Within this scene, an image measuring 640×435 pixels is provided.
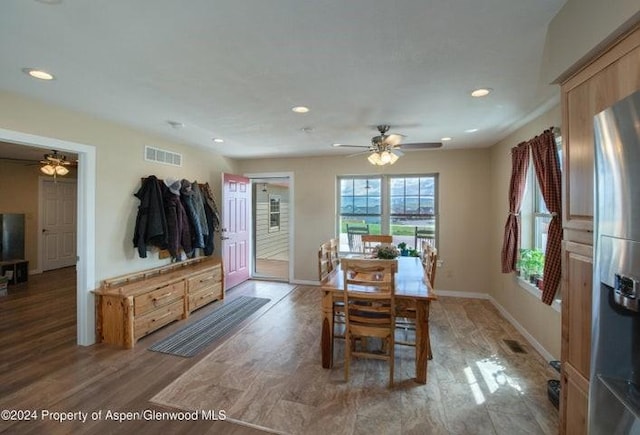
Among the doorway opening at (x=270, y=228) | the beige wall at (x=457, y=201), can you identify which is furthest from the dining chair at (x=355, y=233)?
the doorway opening at (x=270, y=228)

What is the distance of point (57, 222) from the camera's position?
684cm

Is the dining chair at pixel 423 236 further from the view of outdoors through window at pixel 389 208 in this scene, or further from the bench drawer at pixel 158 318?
the bench drawer at pixel 158 318

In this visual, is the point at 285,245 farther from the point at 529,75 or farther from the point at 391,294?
the point at 529,75

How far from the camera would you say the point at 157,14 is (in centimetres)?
149

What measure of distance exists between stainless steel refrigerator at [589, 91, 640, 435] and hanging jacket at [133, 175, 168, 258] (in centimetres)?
407

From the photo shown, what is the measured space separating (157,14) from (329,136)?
266 centimetres

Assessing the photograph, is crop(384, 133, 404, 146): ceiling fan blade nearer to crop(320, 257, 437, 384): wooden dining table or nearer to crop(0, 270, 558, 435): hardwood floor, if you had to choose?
crop(320, 257, 437, 384): wooden dining table

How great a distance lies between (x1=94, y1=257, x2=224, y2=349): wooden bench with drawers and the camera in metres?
3.10

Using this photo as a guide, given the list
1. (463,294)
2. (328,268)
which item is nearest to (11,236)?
(328,268)

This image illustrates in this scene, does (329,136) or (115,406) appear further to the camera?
(329,136)

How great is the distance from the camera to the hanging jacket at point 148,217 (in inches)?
144

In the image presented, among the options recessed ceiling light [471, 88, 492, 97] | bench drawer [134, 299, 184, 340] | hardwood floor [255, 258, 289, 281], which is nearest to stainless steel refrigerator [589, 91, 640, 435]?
recessed ceiling light [471, 88, 492, 97]

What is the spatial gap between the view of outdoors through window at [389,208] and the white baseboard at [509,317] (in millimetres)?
905

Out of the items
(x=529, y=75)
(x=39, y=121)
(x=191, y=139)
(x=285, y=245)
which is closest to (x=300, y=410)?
(x=529, y=75)
